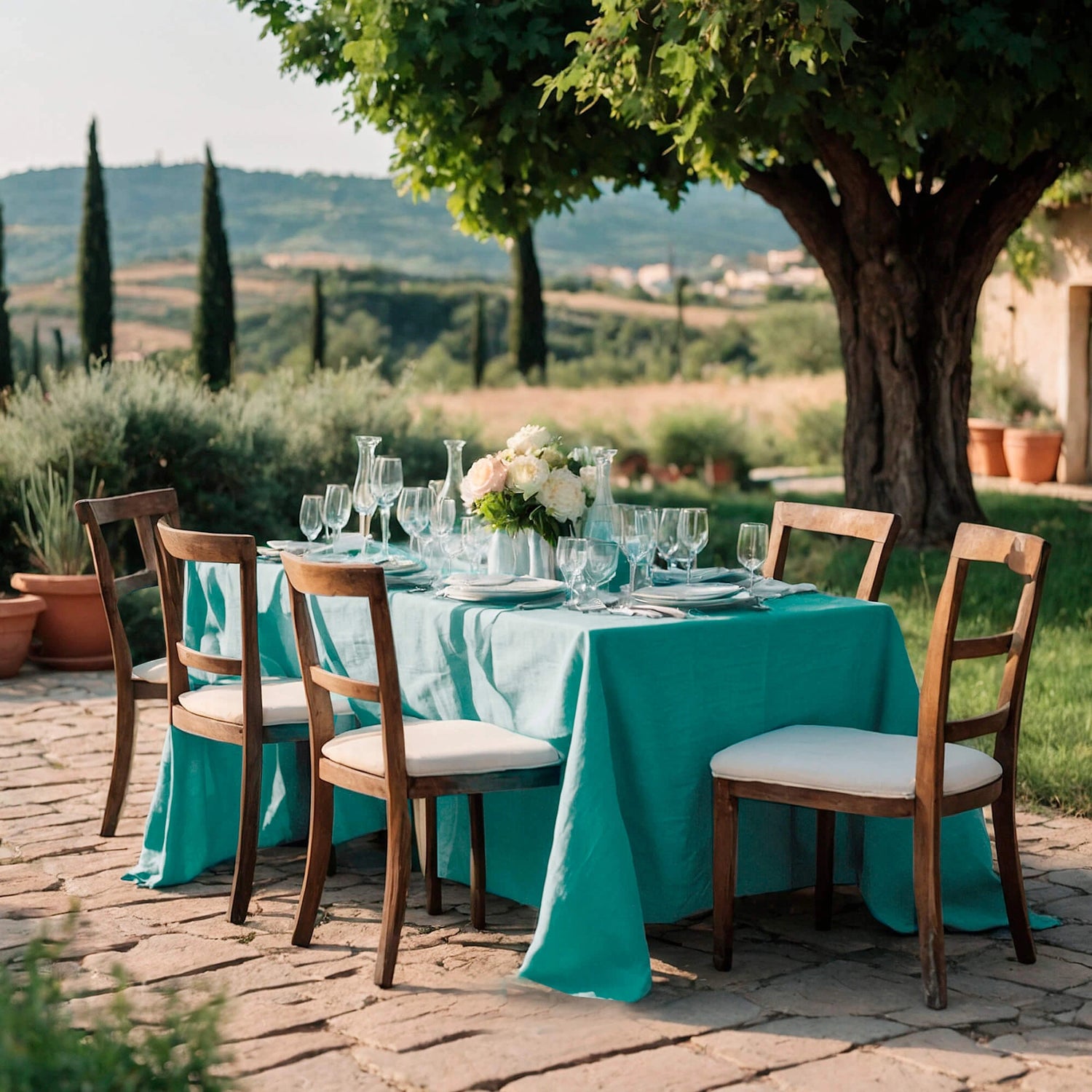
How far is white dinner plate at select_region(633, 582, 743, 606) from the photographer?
3.98m

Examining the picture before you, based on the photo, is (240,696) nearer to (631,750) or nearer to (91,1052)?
(631,750)

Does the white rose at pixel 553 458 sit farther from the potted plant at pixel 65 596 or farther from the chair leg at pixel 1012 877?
the potted plant at pixel 65 596

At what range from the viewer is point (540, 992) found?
11.9ft

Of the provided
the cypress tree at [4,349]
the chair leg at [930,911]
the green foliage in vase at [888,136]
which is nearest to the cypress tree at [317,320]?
the cypress tree at [4,349]

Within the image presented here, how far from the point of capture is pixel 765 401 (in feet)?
82.5

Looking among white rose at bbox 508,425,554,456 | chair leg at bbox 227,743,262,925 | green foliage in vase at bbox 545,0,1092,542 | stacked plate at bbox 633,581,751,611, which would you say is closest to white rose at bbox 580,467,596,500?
white rose at bbox 508,425,554,456

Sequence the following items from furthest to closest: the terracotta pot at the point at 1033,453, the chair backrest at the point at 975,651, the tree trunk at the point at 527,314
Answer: the tree trunk at the point at 527,314
the terracotta pot at the point at 1033,453
the chair backrest at the point at 975,651

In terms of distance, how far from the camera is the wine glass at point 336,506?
4.82 metres

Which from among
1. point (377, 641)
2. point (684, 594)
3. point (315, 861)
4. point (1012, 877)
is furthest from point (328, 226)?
point (1012, 877)

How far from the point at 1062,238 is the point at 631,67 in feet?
34.2

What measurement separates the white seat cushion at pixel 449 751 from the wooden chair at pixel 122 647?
50.8 inches

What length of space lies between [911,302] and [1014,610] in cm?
305

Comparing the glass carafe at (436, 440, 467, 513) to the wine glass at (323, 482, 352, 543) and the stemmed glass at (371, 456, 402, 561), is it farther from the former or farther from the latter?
the wine glass at (323, 482, 352, 543)

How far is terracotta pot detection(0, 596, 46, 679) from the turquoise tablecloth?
3686mm
